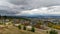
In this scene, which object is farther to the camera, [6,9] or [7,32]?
[6,9]

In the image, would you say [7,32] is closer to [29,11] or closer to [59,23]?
[29,11]

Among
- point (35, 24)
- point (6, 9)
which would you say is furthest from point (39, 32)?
point (6, 9)

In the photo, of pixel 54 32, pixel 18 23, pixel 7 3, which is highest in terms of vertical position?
pixel 7 3

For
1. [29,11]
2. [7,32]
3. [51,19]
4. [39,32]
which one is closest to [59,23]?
[51,19]

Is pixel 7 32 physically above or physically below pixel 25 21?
below

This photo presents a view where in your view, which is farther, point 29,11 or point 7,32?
point 29,11

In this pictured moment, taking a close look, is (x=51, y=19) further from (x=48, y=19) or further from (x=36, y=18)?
(x=36, y=18)

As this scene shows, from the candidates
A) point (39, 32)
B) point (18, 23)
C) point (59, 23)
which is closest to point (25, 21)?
point (18, 23)

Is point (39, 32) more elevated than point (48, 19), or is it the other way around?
point (48, 19)
